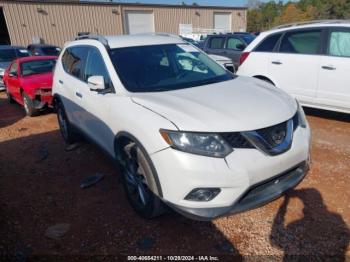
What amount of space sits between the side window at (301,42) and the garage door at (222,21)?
99.2 feet

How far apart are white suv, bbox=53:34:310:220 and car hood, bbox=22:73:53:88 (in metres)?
3.74

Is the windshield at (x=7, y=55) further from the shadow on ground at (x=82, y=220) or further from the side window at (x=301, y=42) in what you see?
the side window at (x=301, y=42)

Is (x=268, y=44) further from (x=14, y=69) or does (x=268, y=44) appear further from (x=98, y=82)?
(x=14, y=69)

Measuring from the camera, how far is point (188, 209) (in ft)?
8.21

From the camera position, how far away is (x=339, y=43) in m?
5.23

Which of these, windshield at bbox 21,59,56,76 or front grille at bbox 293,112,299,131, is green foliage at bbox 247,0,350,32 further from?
front grille at bbox 293,112,299,131

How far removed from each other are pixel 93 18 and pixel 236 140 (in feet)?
90.0

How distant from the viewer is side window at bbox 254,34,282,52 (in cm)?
611

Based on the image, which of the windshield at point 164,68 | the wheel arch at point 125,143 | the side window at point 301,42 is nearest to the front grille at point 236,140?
the wheel arch at point 125,143

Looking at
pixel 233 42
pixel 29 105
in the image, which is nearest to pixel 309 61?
pixel 233 42

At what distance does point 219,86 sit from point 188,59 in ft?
2.86

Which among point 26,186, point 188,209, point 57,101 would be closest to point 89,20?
point 57,101

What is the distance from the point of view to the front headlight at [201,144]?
95.0 inches

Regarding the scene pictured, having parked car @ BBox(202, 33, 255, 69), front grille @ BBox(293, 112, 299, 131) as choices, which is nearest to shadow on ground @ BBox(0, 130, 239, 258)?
front grille @ BBox(293, 112, 299, 131)
